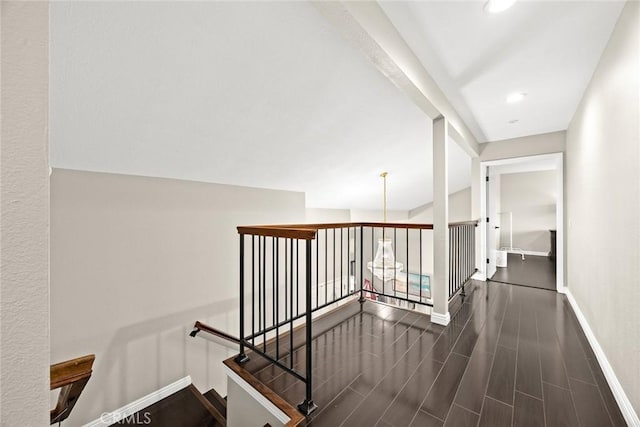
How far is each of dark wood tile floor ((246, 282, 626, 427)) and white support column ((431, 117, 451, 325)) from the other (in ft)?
0.62

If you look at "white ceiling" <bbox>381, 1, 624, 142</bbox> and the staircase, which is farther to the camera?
the staircase

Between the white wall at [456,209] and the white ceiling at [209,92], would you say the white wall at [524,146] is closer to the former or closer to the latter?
the white ceiling at [209,92]

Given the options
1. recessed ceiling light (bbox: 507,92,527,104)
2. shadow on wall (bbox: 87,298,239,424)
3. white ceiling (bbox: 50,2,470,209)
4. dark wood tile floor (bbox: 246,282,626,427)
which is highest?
recessed ceiling light (bbox: 507,92,527,104)

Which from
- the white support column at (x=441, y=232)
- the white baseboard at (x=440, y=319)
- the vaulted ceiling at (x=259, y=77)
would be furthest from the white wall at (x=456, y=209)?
the white baseboard at (x=440, y=319)

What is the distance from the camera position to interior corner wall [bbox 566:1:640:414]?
1520 mm

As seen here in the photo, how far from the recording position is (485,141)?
4.54 metres

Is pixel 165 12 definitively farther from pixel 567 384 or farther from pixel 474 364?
pixel 567 384

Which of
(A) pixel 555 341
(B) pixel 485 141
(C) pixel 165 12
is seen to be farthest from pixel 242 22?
(B) pixel 485 141

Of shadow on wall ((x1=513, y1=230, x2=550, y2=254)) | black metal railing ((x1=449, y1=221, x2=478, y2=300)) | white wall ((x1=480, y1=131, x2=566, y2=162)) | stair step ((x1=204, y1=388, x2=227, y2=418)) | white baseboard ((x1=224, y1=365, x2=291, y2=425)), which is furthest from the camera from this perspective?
shadow on wall ((x1=513, y1=230, x2=550, y2=254))

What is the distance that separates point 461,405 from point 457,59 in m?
2.56

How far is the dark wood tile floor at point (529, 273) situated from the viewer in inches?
171

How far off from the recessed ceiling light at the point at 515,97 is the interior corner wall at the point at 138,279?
3.38 meters

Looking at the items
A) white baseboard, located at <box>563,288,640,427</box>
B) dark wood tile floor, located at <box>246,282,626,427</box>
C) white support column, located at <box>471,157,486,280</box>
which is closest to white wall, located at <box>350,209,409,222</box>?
white support column, located at <box>471,157,486,280</box>

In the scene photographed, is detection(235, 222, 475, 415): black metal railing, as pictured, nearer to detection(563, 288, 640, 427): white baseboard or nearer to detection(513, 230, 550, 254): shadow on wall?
detection(563, 288, 640, 427): white baseboard
